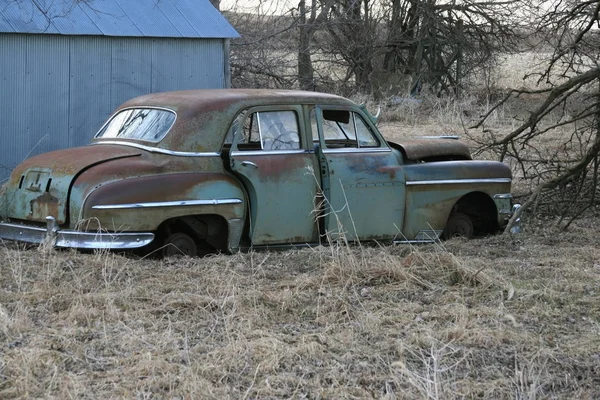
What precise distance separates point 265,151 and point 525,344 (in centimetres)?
336

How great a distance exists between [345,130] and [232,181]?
138 centimetres

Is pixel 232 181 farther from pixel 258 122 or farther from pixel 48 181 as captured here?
pixel 48 181

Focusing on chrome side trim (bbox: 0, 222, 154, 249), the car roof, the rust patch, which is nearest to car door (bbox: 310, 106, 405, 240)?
the car roof

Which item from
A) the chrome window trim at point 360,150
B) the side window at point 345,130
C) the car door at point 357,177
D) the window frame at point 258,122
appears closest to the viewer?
the window frame at point 258,122

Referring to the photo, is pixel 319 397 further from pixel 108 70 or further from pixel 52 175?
pixel 108 70

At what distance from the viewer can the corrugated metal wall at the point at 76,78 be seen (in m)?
10.8

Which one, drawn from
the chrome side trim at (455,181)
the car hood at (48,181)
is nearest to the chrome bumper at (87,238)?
the car hood at (48,181)

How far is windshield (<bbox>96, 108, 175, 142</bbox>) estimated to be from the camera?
7930mm

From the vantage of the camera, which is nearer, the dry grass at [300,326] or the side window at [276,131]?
the dry grass at [300,326]

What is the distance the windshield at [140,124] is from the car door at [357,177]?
1363 millimetres

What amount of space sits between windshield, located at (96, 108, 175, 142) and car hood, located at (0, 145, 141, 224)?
25 cm

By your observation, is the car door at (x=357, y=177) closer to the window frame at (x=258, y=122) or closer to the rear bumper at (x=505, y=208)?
the window frame at (x=258, y=122)

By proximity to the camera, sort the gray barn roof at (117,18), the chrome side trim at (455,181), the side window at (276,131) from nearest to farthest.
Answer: the side window at (276,131)
the chrome side trim at (455,181)
the gray barn roof at (117,18)

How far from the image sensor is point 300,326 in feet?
18.4
